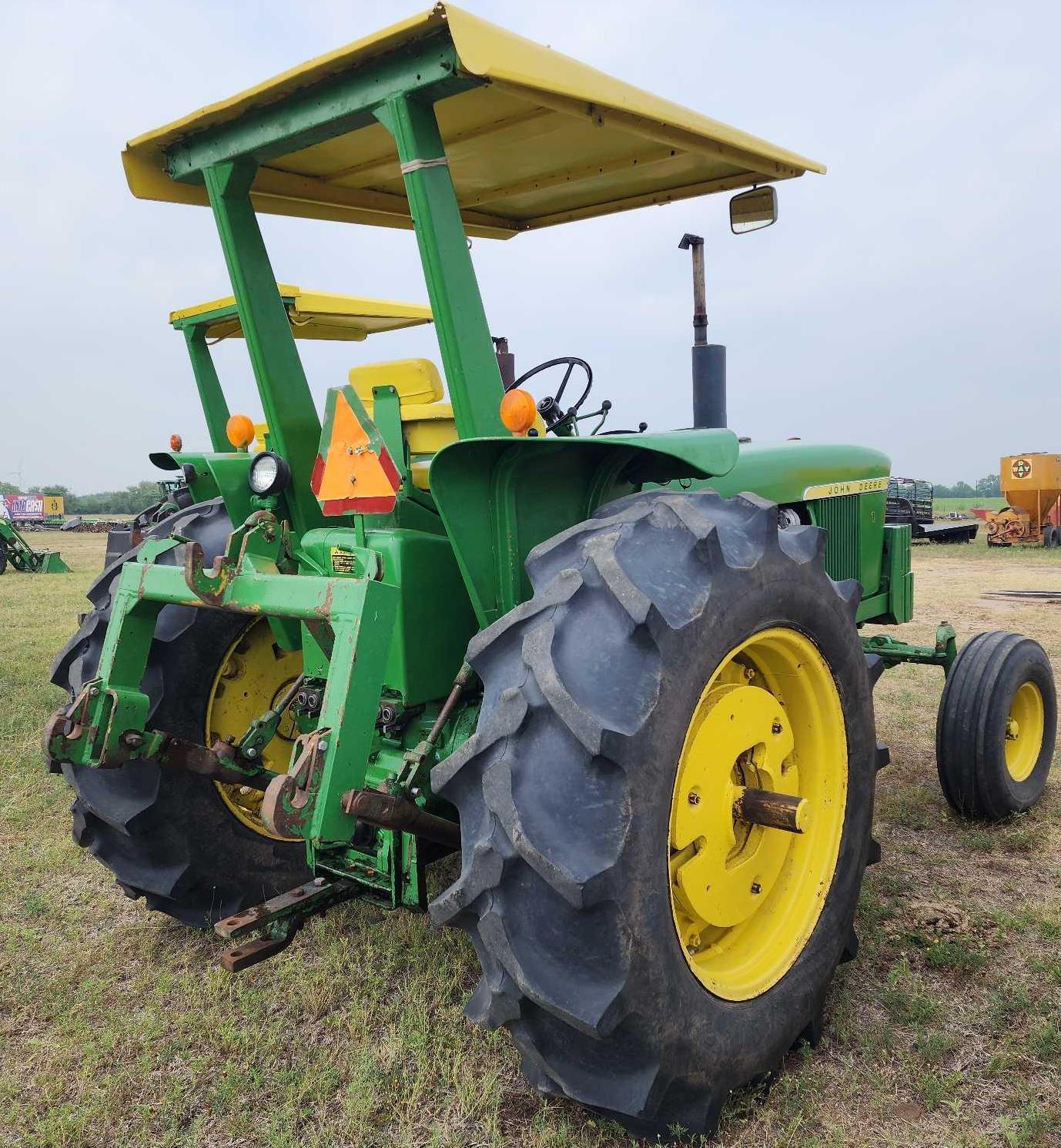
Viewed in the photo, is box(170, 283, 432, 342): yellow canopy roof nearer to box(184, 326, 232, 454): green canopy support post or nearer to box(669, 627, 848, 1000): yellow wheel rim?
box(184, 326, 232, 454): green canopy support post

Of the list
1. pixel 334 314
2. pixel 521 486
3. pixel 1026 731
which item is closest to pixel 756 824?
pixel 521 486

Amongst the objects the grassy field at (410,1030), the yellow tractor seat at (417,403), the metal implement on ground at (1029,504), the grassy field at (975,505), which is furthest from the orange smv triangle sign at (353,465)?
the grassy field at (975,505)

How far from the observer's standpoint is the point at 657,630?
181 centimetres

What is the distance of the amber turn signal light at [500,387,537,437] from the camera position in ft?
6.86

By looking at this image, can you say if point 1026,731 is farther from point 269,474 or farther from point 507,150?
point 269,474

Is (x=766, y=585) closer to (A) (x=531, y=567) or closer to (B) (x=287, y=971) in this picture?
(A) (x=531, y=567)

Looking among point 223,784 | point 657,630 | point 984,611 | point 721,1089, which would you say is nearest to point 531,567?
point 657,630

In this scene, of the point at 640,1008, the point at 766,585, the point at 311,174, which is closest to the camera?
the point at 640,1008

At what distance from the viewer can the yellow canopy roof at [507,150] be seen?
1.98 meters

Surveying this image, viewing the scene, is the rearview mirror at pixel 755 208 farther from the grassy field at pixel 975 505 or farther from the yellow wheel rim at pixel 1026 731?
the grassy field at pixel 975 505

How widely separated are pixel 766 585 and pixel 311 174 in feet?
6.43

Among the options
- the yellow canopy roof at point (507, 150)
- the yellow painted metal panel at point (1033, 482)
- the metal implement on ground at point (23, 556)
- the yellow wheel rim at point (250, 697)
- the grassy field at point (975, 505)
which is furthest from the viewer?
the grassy field at point (975, 505)

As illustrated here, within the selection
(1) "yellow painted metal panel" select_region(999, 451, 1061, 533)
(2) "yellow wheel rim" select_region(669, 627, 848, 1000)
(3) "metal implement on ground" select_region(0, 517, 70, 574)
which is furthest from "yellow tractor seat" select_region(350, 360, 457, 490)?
(1) "yellow painted metal panel" select_region(999, 451, 1061, 533)

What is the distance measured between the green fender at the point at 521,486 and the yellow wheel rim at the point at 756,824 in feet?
1.66
